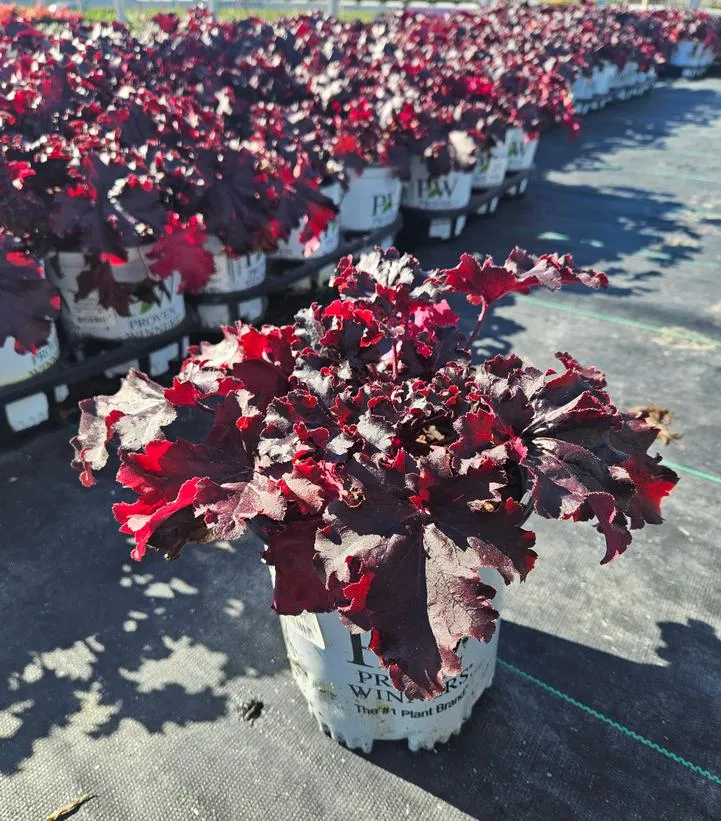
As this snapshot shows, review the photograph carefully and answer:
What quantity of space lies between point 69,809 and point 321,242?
3225mm

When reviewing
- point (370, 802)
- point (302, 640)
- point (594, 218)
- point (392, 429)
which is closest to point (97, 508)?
point (302, 640)

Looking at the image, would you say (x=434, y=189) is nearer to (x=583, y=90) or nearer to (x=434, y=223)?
(x=434, y=223)

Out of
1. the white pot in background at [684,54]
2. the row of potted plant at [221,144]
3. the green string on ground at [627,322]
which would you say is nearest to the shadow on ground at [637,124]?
the row of potted plant at [221,144]

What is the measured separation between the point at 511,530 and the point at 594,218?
5.48 metres

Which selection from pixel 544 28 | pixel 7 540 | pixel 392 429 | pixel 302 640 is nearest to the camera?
pixel 392 429

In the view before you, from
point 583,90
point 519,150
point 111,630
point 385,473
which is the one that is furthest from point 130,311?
point 583,90

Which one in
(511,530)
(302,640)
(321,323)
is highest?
(321,323)

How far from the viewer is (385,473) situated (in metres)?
1.31

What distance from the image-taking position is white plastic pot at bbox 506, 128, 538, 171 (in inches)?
244

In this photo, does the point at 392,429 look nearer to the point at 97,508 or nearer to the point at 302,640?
the point at 302,640

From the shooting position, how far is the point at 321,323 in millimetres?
1760

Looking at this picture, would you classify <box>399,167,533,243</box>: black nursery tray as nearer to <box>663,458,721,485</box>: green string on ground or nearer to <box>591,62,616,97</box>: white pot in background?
<box>663,458,721,485</box>: green string on ground

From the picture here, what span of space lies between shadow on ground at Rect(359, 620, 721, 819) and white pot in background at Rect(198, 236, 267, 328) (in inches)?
94.0

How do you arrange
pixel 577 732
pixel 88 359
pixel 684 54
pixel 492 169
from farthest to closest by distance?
pixel 684 54 < pixel 492 169 < pixel 88 359 < pixel 577 732
